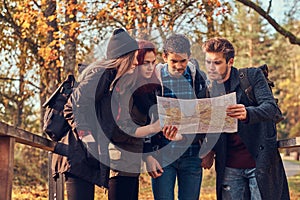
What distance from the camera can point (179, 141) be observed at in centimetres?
475

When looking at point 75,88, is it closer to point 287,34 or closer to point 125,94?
point 125,94

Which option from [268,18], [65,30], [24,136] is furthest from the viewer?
[268,18]

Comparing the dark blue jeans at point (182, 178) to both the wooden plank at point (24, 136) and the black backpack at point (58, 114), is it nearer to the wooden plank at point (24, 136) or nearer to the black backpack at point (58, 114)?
the black backpack at point (58, 114)

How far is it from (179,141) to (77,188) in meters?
0.89

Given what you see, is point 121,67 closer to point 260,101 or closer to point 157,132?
point 157,132

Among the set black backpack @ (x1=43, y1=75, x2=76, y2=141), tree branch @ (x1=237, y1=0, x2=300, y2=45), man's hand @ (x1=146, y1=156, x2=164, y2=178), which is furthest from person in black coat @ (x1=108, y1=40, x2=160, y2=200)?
tree branch @ (x1=237, y1=0, x2=300, y2=45)

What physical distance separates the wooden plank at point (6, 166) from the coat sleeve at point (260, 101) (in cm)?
160

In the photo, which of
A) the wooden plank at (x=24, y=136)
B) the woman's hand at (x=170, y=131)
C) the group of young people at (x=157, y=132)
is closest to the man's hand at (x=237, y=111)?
the group of young people at (x=157, y=132)

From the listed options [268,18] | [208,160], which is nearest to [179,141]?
[208,160]

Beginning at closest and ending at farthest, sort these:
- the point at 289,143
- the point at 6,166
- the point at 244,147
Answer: the point at 6,166 < the point at 244,147 < the point at 289,143

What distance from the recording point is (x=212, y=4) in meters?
10.9

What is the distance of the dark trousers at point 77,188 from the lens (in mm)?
4289

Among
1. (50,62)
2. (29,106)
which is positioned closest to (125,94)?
(50,62)

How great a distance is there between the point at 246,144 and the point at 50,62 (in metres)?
8.11
